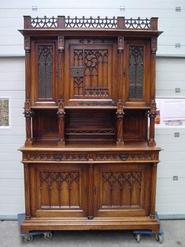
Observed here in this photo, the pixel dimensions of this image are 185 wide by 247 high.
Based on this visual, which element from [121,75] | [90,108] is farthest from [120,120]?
[121,75]

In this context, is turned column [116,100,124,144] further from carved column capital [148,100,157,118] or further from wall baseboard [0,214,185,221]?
wall baseboard [0,214,185,221]

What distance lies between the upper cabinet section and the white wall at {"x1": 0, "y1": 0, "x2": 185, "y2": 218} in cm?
42

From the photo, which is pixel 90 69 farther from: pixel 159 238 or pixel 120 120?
pixel 159 238

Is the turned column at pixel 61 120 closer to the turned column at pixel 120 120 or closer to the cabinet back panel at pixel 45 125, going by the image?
the cabinet back panel at pixel 45 125

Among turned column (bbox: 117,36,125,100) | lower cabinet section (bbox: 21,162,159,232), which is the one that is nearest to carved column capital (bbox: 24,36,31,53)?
turned column (bbox: 117,36,125,100)

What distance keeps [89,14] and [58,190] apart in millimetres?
1952

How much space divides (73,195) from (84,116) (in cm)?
85

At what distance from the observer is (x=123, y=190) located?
2.93 metres

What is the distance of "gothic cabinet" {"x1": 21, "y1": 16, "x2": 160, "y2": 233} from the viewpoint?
2809mm

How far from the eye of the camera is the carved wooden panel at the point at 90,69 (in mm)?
2867

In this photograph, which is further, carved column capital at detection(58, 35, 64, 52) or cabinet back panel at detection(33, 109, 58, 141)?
cabinet back panel at detection(33, 109, 58, 141)

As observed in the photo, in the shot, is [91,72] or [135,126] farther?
[135,126]

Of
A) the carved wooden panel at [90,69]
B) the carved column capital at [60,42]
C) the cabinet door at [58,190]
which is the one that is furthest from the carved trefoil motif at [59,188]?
the carved column capital at [60,42]

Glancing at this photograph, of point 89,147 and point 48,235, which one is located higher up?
point 89,147
